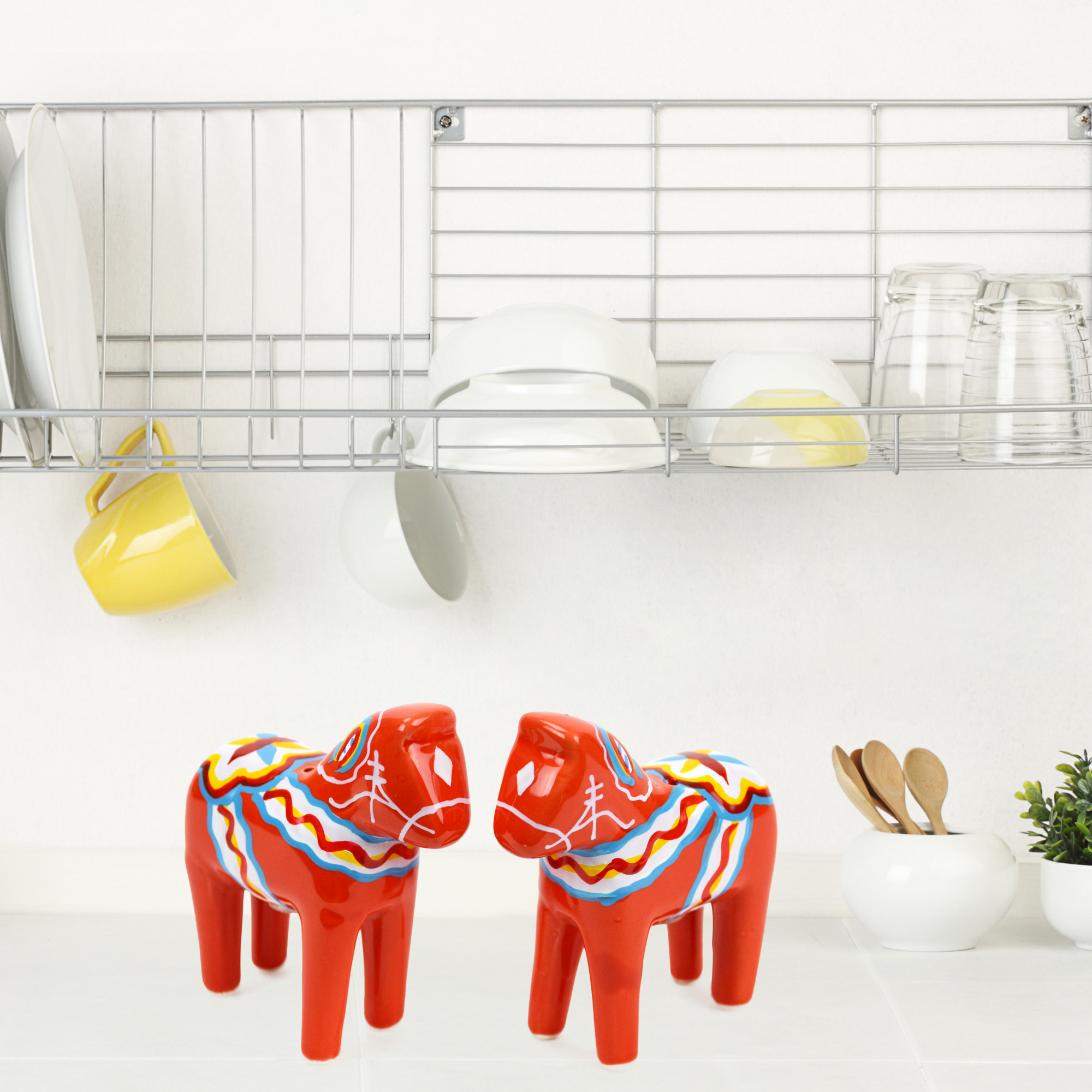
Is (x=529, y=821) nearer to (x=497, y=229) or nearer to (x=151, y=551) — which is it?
(x=151, y=551)

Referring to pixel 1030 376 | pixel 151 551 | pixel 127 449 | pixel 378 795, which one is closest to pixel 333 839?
pixel 378 795

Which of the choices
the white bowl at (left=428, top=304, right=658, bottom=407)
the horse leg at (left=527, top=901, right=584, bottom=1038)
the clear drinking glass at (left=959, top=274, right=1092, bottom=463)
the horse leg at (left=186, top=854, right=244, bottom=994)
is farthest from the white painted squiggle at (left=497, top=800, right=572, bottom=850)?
the clear drinking glass at (left=959, top=274, right=1092, bottom=463)

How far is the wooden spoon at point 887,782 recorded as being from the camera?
0.94m

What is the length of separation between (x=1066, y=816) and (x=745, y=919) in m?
0.38

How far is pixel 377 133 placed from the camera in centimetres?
102

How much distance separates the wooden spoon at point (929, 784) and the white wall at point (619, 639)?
0.31ft

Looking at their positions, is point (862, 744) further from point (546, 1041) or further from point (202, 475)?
point (202, 475)

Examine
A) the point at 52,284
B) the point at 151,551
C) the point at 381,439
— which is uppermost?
the point at 52,284

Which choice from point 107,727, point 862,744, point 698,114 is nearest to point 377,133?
point 698,114

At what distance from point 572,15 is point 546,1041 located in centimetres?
91

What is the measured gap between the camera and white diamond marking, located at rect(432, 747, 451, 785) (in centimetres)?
59

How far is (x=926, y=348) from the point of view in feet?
2.97

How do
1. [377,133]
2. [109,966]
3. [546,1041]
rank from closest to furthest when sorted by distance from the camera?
[546,1041], [109,966], [377,133]

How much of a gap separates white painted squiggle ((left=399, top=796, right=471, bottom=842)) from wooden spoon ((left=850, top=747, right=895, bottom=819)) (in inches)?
18.6
